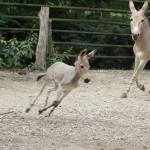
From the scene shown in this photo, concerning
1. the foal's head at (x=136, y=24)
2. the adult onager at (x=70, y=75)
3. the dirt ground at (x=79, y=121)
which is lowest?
the dirt ground at (x=79, y=121)

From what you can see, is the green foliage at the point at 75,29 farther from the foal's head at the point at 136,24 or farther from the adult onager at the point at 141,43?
the foal's head at the point at 136,24

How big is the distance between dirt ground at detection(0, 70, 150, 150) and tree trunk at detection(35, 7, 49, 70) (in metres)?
2.17

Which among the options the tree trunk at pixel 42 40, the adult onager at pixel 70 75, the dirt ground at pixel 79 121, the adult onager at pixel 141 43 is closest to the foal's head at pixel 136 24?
the adult onager at pixel 141 43

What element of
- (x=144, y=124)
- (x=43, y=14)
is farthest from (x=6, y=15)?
(x=144, y=124)

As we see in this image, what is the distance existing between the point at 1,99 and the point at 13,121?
2029 millimetres

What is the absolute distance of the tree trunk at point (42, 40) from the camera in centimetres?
1387

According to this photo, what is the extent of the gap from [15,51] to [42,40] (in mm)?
786

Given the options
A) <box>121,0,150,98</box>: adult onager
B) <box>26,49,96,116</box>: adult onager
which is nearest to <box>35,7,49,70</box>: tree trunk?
<box>121,0,150,98</box>: adult onager

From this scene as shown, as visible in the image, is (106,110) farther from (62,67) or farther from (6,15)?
(6,15)

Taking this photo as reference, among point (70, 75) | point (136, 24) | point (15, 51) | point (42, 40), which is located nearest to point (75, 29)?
point (42, 40)

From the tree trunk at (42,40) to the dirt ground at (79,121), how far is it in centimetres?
217

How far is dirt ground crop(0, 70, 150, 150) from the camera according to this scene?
6.82 metres

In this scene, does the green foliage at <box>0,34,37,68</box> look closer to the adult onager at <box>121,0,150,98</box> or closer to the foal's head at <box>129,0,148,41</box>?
the adult onager at <box>121,0,150,98</box>

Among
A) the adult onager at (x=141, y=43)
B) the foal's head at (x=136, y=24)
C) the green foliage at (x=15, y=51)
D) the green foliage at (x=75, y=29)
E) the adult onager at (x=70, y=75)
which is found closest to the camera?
the adult onager at (x=70, y=75)
